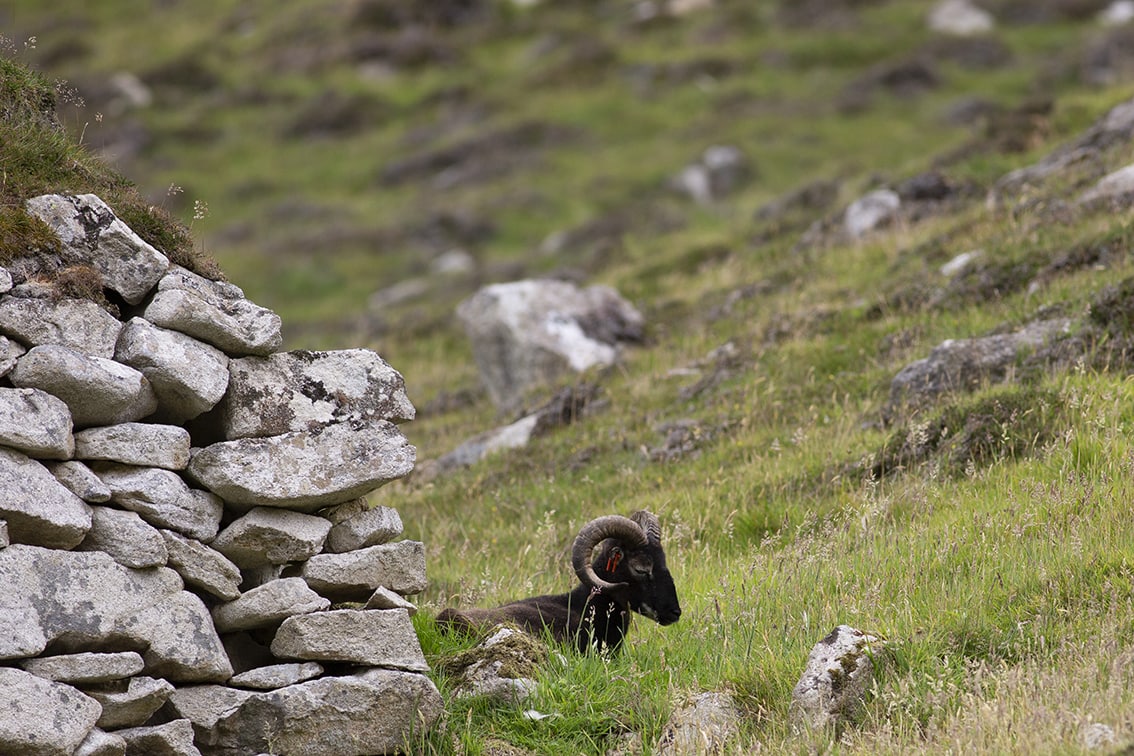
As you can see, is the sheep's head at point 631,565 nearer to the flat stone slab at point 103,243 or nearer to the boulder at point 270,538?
the boulder at point 270,538

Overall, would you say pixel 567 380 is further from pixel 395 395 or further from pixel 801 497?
pixel 395 395

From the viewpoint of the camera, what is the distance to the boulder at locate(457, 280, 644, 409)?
18.0m

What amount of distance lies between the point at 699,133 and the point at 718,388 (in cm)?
2609

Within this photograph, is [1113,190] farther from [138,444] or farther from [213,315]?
[138,444]

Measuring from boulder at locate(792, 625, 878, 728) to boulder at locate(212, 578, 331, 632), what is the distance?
297 centimetres

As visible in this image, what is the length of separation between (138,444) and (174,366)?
1.61 ft

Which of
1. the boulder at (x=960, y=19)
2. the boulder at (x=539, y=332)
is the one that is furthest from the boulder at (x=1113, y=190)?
the boulder at (x=960, y=19)

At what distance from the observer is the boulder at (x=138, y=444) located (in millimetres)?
6953

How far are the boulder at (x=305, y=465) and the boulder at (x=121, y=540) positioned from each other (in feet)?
1.80

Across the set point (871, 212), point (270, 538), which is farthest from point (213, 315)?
point (871, 212)

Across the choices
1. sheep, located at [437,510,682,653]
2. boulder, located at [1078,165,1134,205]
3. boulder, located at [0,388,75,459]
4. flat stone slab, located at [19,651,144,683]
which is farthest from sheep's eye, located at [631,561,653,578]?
boulder, located at [1078,165,1134,205]

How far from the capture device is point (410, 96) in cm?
4953

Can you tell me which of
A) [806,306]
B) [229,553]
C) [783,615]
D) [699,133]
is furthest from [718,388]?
[699,133]

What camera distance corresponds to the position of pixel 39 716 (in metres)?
6.18
